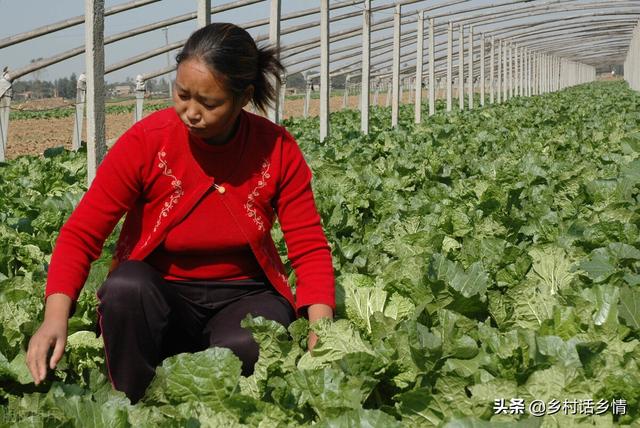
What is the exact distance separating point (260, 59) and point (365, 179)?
4.14 metres

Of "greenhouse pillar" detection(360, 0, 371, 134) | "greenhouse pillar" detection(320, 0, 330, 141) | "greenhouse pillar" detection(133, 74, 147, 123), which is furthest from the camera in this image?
"greenhouse pillar" detection(360, 0, 371, 134)

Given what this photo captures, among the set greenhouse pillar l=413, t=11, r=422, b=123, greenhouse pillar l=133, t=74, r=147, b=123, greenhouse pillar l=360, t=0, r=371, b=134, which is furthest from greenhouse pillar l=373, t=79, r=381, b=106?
greenhouse pillar l=133, t=74, r=147, b=123

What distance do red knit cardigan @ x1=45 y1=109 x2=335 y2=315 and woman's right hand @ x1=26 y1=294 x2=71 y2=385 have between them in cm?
20

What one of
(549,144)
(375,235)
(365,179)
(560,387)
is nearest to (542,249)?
(375,235)

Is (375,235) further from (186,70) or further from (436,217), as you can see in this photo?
(186,70)

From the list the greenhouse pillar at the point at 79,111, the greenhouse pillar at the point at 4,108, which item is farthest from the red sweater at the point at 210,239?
the greenhouse pillar at the point at 79,111

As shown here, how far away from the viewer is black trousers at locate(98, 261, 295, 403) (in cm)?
297

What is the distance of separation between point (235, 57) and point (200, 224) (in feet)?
2.12

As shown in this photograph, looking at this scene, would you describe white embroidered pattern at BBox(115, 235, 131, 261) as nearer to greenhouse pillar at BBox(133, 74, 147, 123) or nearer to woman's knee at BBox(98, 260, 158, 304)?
woman's knee at BBox(98, 260, 158, 304)

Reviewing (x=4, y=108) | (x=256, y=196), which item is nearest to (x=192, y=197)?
(x=256, y=196)

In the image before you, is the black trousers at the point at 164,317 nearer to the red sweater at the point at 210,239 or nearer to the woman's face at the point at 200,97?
the red sweater at the point at 210,239

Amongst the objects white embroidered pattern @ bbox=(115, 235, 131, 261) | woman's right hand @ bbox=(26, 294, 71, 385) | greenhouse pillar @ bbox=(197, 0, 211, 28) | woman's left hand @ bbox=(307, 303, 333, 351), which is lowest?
woman's left hand @ bbox=(307, 303, 333, 351)

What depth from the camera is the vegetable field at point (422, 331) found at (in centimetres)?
242

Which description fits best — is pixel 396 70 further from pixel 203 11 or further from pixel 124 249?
pixel 124 249
